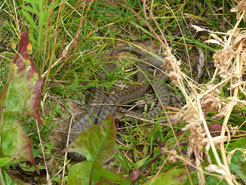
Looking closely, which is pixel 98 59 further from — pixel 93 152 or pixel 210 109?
pixel 210 109

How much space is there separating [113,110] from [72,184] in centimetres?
170

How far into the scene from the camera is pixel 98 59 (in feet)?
12.1

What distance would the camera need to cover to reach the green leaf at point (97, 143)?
2.17 meters

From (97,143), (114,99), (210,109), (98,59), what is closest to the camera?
(210,109)

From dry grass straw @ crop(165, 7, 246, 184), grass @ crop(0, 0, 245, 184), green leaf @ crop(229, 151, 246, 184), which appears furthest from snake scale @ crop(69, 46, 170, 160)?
green leaf @ crop(229, 151, 246, 184)

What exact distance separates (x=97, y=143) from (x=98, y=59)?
5.40ft

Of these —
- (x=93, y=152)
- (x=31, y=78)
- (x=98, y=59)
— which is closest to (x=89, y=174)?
(x=93, y=152)

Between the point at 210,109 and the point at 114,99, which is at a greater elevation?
the point at 210,109

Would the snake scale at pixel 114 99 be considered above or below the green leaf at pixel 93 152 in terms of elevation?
below

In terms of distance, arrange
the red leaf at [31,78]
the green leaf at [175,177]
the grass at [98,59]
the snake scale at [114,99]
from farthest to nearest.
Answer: the snake scale at [114,99] < the grass at [98,59] < the red leaf at [31,78] < the green leaf at [175,177]

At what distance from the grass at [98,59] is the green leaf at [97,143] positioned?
1.05 feet

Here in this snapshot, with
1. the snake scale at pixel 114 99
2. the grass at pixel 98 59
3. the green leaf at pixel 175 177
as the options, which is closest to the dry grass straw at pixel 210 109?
the green leaf at pixel 175 177

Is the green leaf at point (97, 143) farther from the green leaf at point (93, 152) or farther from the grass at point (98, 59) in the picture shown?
the grass at point (98, 59)

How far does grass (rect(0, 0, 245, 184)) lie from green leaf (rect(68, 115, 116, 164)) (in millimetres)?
319
